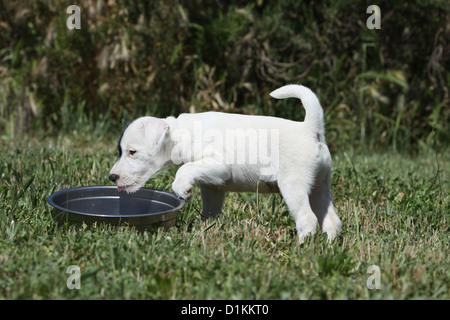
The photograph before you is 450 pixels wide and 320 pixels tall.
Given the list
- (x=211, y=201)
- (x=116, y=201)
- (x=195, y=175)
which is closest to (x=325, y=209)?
(x=211, y=201)

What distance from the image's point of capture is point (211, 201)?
4059 mm

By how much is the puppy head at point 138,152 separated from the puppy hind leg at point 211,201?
444 mm

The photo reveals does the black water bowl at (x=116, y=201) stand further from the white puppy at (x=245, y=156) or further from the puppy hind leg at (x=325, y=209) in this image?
the puppy hind leg at (x=325, y=209)

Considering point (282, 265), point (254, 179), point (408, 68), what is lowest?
point (282, 265)

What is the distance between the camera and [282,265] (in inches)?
130

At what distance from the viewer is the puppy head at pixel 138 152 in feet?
12.3

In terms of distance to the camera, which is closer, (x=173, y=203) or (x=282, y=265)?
(x=282, y=265)

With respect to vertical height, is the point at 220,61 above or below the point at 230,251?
above

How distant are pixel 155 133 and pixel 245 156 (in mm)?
609

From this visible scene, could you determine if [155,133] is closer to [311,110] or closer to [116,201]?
[116,201]

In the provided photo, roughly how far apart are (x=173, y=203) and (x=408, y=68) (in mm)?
5380

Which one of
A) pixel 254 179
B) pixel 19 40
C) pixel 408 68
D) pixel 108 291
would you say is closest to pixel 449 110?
pixel 408 68

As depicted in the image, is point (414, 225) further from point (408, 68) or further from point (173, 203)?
point (408, 68)

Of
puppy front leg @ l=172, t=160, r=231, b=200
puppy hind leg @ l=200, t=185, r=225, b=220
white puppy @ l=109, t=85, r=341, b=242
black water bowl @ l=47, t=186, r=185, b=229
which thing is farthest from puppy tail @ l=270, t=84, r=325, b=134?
black water bowl @ l=47, t=186, r=185, b=229
